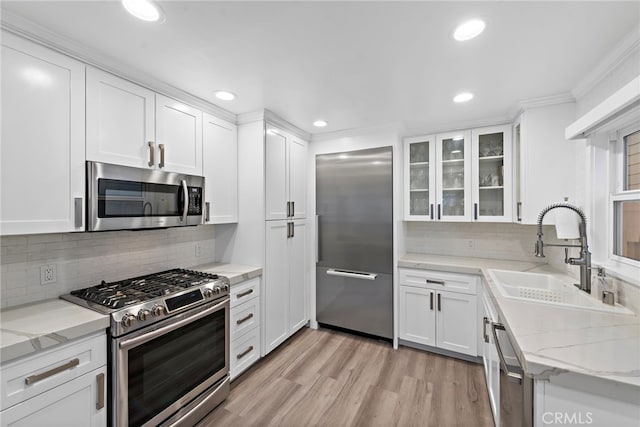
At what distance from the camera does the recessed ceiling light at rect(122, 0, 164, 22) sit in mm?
1160

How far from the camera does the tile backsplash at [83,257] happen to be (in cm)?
149

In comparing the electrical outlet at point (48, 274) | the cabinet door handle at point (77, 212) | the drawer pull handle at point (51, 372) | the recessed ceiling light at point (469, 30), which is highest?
the recessed ceiling light at point (469, 30)

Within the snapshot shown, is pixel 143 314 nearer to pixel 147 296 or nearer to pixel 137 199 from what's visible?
pixel 147 296

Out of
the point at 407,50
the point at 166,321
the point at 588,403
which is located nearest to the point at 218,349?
the point at 166,321

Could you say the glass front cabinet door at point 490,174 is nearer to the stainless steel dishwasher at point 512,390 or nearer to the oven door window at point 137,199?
the stainless steel dishwasher at point 512,390

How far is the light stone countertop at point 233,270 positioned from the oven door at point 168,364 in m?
0.21

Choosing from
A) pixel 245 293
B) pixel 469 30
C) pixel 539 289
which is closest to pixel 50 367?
pixel 245 293

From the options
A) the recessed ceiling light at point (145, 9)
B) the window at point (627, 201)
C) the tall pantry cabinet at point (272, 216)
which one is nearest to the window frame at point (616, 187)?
the window at point (627, 201)

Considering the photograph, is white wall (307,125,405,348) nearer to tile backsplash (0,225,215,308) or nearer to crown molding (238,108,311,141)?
crown molding (238,108,311,141)

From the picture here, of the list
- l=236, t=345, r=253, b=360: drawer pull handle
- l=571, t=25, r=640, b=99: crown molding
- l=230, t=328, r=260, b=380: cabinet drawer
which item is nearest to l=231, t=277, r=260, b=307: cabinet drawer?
l=230, t=328, r=260, b=380: cabinet drawer

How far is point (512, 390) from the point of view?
1.23 m

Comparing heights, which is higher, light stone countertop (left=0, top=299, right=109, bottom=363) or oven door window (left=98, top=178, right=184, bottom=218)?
oven door window (left=98, top=178, right=184, bottom=218)

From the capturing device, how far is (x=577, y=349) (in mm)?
1071

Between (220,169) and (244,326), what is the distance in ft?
4.63
